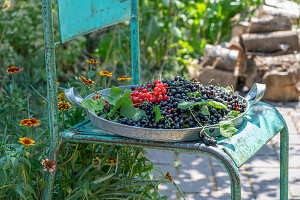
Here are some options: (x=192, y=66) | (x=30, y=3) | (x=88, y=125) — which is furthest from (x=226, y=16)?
(x=88, y=125)

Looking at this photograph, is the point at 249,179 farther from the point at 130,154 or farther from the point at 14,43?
the point at 14,43

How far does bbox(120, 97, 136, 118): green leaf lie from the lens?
1.70 meters

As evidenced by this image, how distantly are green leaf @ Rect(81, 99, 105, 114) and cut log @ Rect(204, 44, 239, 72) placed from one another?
9.80 ft

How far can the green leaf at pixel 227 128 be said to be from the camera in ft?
5.37

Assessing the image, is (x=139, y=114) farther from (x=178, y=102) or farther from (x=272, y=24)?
(x=272, y=24)

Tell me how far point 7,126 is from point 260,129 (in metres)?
1.20

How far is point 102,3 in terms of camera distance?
201 cm

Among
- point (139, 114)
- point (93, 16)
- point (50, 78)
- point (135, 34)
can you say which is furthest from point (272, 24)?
point (50, 78)

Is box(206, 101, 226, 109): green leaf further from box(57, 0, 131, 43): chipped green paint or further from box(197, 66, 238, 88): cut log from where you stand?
box(197, 66, 238, 88): cut log

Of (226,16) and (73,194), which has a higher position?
(226,16)

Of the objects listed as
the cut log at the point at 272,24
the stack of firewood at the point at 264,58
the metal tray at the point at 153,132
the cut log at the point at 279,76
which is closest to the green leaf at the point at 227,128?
the metal tray at the point at 153,132

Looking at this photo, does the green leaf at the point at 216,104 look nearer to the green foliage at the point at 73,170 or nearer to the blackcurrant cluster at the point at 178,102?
the blackcurrant cluster at the point at 178,102

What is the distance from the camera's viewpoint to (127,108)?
1714 mm

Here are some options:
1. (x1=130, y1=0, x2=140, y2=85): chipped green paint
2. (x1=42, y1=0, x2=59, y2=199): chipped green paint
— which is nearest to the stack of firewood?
(x1=130, y1=0, x2=140, y2=85): chipped green paint
